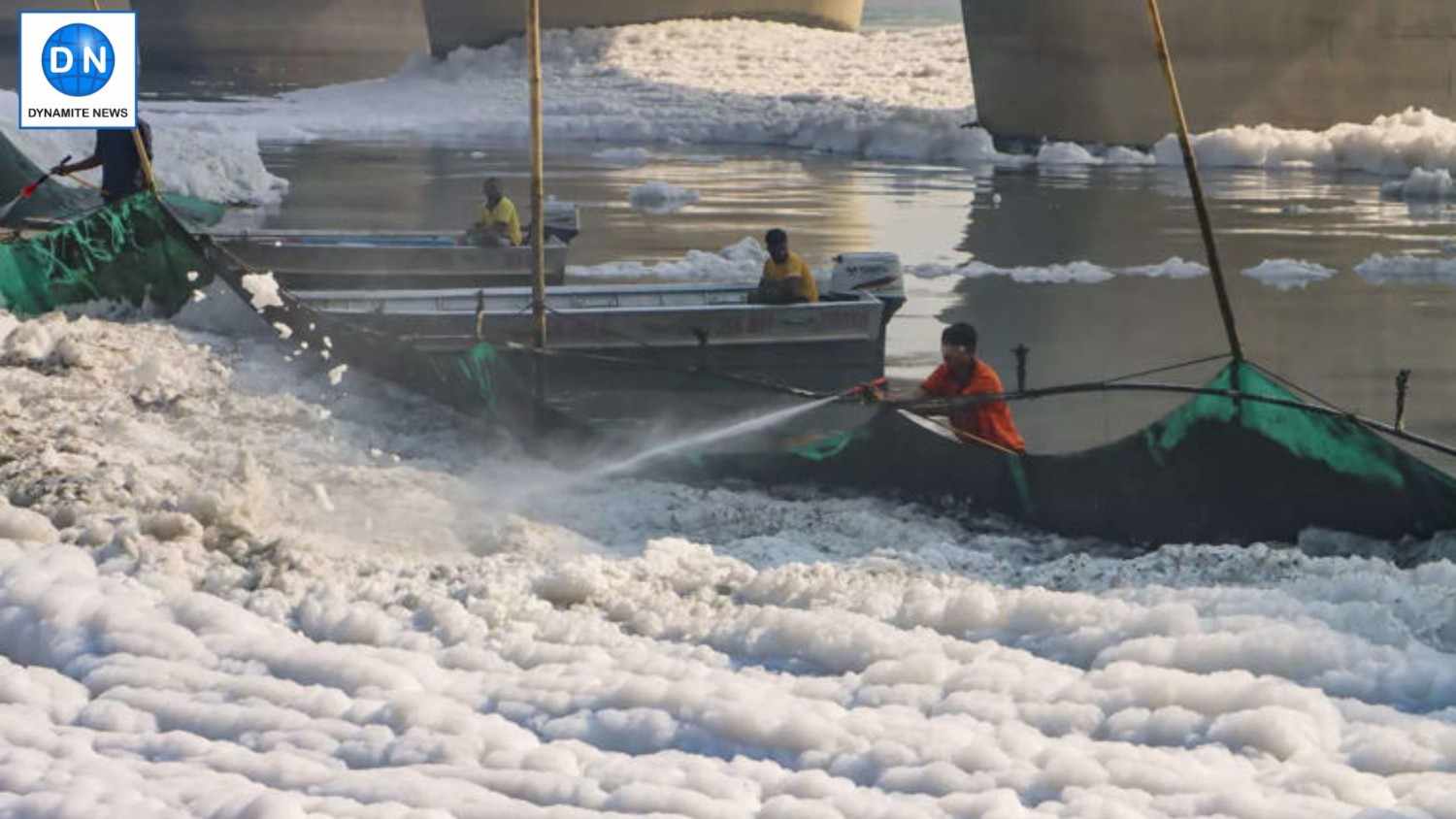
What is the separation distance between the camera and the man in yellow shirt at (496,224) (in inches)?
788

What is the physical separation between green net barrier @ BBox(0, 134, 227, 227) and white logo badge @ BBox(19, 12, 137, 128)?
57 centimetres

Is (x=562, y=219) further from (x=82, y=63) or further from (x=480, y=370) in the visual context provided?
(x=480, y=370)

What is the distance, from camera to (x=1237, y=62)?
1443 inches

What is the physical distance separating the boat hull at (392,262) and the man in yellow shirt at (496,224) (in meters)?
0.32

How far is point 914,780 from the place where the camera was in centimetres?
754

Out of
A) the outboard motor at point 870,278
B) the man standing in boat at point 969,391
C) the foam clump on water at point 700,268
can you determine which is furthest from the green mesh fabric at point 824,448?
the foam clump on water at point 700,268

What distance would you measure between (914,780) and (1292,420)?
133 inches

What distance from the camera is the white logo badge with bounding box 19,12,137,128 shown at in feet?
62.6

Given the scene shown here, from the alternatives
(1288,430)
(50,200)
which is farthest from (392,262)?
(1288,430)

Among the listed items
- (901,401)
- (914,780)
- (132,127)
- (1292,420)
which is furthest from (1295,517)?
(132,127)

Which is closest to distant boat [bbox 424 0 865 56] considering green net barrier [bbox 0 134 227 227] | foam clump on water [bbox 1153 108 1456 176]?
foam clump on water [bbox 1153 108 1456 176]

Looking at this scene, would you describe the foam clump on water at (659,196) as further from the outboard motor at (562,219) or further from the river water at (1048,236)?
the outboard motor at (562,219)

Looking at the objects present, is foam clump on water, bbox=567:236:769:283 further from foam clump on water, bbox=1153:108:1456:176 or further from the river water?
foam clump on water, bbox=1153:108:1456:176

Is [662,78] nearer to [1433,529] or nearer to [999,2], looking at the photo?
[999,2]
